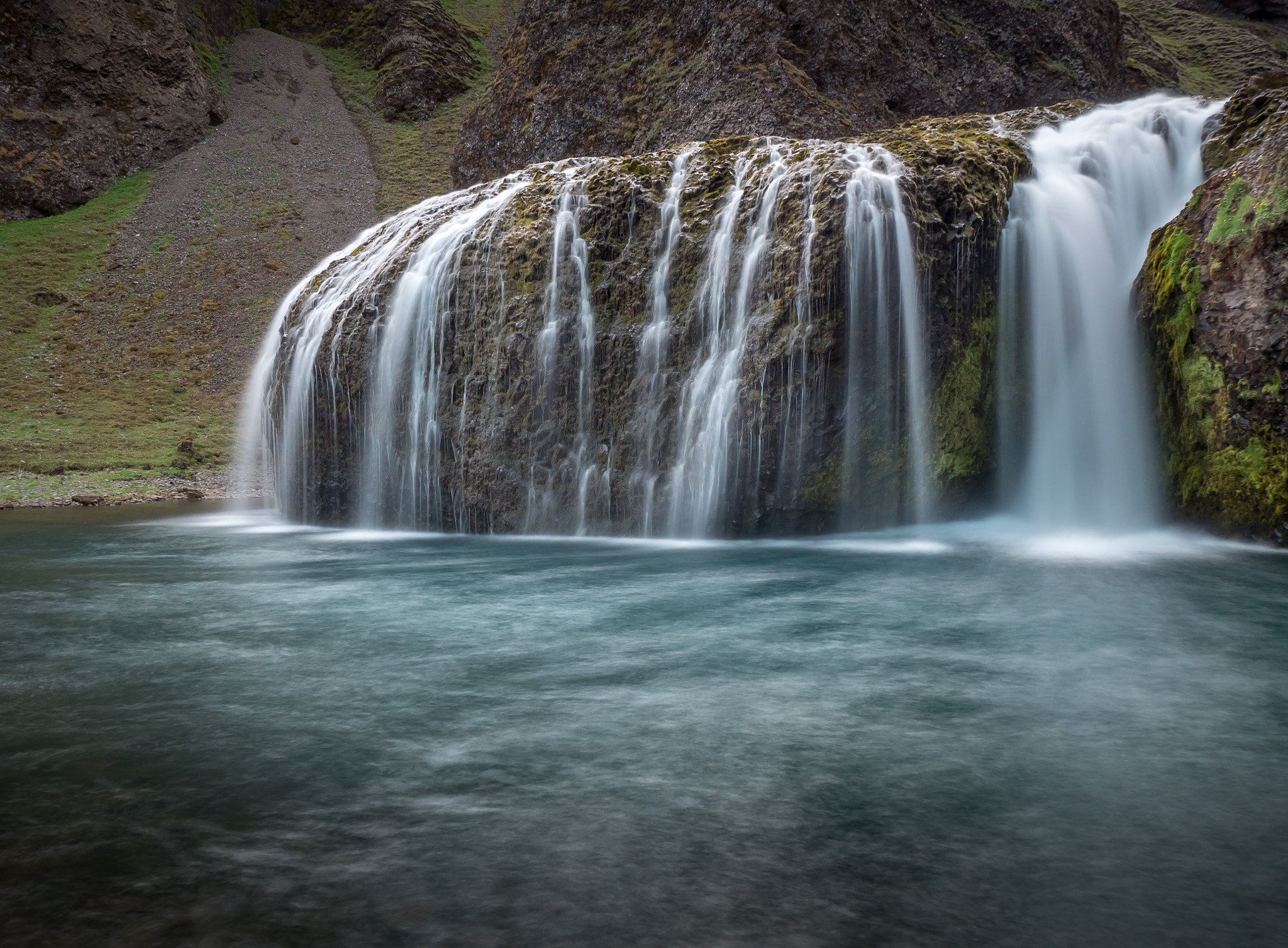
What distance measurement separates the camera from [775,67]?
2338 centimetres

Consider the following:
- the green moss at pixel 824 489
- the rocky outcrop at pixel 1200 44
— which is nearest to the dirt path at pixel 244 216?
the green moss at pixel 824 489

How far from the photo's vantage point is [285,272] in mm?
33844

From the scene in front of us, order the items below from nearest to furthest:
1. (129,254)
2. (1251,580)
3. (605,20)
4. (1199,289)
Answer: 1. (1251,580)
2. (1199,289)
3. (605,20)
4. (129,254)

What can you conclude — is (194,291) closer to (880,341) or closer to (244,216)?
(244,216)

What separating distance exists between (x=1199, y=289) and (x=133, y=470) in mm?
21637

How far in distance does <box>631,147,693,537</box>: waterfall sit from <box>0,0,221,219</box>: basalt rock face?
1470 inches

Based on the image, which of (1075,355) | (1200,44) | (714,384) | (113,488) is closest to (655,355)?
(714,384)

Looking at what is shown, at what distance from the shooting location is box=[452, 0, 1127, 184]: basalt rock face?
23.6 metres

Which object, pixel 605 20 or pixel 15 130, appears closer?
pixel 605 20

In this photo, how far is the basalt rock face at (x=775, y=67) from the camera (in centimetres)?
2358

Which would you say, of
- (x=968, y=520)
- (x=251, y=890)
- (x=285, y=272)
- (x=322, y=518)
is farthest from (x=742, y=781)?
(x=285, y=272)

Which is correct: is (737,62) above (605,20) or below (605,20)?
below

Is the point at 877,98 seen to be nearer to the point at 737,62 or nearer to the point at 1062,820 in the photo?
the point at 737,62

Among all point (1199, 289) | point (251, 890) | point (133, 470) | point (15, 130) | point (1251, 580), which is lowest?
point (251, 890)
